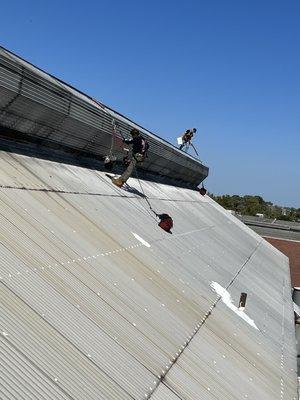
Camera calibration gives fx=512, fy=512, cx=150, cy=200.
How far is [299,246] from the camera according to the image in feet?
139

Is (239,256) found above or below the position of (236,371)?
above

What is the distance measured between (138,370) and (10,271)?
5.28 feet

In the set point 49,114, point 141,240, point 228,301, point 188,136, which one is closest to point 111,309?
point 141,240

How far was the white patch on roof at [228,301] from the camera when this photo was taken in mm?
9328

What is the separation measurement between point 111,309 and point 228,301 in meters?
4.31

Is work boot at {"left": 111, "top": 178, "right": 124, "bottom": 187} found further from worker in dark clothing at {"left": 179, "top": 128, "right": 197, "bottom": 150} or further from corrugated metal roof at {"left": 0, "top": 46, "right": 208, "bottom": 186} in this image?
worker in dark clothing at {"left": 179, "top": 128, "right": 197, "bottom": 150}

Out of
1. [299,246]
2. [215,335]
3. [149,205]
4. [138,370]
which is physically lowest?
[138,370]

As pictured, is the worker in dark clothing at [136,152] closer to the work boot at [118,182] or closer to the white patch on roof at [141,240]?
the work boot at [118,182]

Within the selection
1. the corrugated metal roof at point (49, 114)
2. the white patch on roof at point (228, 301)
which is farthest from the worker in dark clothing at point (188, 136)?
the white patch on roof at point (228, 301)

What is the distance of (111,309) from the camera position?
19.5 feet

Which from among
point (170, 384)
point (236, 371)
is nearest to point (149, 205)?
point (236, 371)

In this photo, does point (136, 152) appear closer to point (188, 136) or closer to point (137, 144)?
point (137, 144)

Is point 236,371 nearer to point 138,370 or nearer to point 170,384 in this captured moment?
point 170,384

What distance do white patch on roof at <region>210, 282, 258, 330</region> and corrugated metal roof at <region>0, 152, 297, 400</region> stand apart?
0.27ft
